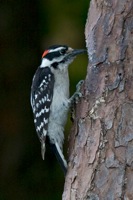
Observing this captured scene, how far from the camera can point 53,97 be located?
6.16 meters

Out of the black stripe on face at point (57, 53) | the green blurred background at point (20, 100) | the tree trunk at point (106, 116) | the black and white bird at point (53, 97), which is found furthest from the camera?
the green blurred background at point (20, 100)

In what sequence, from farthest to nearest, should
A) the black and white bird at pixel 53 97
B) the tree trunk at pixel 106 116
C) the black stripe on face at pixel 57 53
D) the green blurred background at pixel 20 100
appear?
the green blurred background at pixel 20 100
the black stripe on face at pixel 57 53
the black and white bird at pixel 53 97
the tree trunk at pixel 106 116

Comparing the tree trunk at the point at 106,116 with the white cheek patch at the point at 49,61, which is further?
the white cheek patch at the point at 49,61

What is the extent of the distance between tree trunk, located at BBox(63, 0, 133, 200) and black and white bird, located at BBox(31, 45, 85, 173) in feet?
2.37

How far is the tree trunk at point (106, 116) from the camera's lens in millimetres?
5016

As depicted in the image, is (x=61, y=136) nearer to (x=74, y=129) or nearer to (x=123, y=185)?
(x=74, y=129)

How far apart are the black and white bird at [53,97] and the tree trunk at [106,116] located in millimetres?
722

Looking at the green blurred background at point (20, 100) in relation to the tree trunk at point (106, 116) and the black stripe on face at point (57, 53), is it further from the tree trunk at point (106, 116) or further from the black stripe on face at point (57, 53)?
the tree trunk at point (106, 116)

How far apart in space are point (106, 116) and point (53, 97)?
1110 mm

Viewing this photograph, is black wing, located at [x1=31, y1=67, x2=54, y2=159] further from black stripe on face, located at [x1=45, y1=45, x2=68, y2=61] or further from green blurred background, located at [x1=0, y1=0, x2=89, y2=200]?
green blurred background, located at [x1=0, y1=0, x2=89, y2=200]

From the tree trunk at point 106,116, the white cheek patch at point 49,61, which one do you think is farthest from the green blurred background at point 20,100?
the tree trunk at point 106,116

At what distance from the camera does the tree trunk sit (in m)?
5.02

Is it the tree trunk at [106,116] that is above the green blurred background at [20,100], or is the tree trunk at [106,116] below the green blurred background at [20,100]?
above

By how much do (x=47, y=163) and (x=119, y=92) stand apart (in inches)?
127
